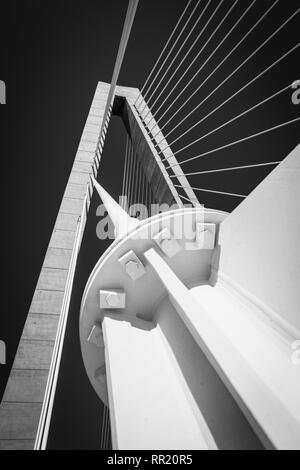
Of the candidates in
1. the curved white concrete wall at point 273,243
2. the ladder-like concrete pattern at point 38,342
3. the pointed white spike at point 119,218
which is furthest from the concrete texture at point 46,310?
the curved white concrete wall at point 273,243

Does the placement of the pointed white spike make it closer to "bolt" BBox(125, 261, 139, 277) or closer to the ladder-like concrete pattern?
"bolt" BBox(125, 261, 139, 277)

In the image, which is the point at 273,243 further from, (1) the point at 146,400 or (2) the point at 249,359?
(1) the point at 146,400

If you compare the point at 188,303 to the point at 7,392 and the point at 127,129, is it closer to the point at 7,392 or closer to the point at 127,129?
the point at 7,392

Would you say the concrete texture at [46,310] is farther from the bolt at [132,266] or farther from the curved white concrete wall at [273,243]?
the curved white concrete wall at [273,243]

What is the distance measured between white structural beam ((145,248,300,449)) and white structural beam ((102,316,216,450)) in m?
0.17

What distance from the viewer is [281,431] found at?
372mm

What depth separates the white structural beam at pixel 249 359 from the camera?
0.39 m

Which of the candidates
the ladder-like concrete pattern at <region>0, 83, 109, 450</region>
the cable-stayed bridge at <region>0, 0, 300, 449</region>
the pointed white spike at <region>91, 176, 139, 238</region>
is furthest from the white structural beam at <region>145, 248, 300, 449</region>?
the ladder-like concrete pattern at <region>0, 83, 109, 450</region>

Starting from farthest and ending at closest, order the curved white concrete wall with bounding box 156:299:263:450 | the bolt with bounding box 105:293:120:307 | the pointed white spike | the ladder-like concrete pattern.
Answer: the ladder-like concrete pattern < the pointed white spike < the bolt with bounding box 105:293:120:307 < the curved white concrete wall with bounding box 156:299:263:450

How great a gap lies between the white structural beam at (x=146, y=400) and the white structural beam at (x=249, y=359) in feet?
0.56

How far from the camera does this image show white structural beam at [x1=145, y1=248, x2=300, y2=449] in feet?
1.26

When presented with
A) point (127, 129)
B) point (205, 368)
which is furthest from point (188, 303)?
point (127, 129)
